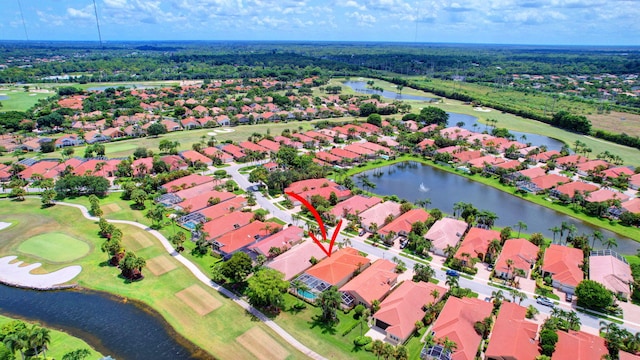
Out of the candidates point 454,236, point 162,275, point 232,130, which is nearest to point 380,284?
point 454,236

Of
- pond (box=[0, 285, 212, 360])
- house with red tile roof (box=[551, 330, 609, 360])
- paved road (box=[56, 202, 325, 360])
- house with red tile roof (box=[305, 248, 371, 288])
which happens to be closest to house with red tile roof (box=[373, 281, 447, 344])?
house with red tile roof (box=[305, 248, 371, 288])

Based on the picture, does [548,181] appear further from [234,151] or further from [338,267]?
[234,151]

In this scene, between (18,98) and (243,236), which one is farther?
(18,98)

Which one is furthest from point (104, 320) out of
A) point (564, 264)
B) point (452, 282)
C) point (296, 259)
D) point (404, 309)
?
point (564, 264)

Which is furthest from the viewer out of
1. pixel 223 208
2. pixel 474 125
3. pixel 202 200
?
pixel 474 125

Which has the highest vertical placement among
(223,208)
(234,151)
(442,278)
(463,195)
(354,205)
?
(354,205)

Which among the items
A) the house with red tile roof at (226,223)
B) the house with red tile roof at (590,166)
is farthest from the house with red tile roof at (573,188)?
the house with red tile roof at (226,223)

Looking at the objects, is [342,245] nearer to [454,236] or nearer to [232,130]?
[454,236]
